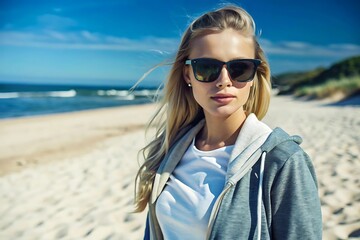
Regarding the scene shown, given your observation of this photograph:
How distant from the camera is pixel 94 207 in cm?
445

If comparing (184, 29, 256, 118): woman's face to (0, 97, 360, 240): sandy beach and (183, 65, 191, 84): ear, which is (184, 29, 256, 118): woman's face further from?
(0, 97, 360, 240): sandy beach

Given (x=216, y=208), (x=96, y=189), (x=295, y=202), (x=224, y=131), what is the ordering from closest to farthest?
(x=295, y=202) < (x=216, y=208) < (x=224, y=131) < (x=96, y=189)

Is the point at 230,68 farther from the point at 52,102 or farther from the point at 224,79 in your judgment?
the point at 52,102

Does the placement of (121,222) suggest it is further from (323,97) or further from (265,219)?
(323,97)

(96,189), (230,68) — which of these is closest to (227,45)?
(230,68)

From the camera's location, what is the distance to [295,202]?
50.1 inches

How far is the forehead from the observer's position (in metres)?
1.68

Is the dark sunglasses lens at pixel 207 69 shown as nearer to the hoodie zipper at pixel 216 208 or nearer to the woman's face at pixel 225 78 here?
the woman's face at pixel 225 78

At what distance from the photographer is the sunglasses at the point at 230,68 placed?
1671mm

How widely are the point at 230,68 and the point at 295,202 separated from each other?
68cm

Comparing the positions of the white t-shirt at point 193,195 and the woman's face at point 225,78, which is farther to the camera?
the woman's face at point 225,78

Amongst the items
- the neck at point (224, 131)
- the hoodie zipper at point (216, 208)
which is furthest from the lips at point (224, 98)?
the hoodie zipper at point (216, 208)

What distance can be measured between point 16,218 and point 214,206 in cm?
377

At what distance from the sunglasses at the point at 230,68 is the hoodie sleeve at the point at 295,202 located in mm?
496
